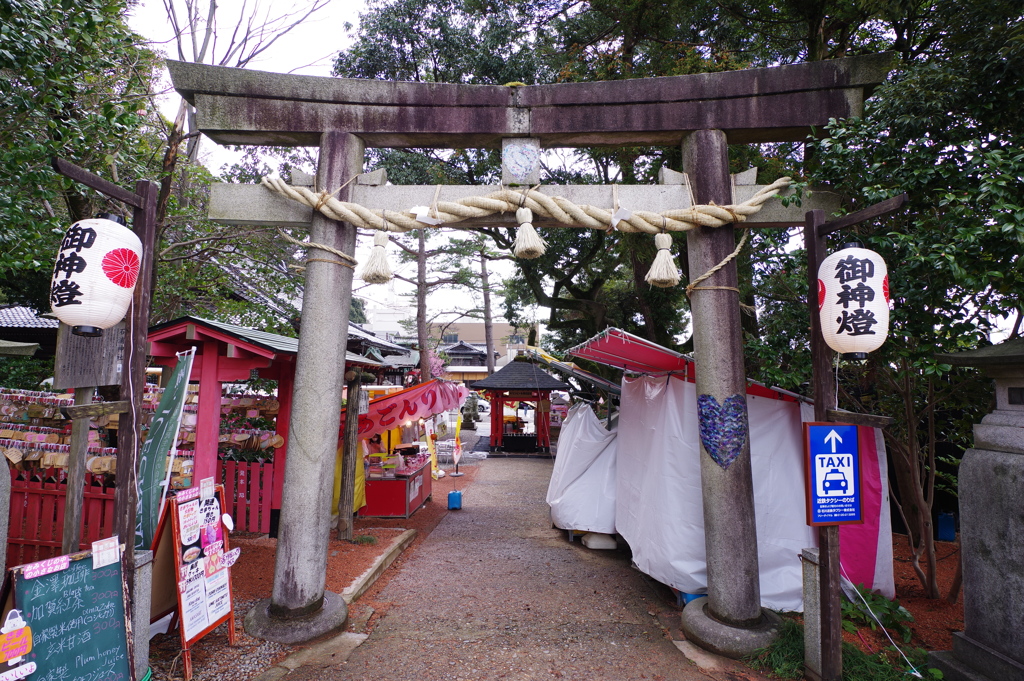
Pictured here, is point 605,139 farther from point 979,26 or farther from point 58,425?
point 58,425

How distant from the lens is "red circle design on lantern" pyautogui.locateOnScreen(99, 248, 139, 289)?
3111 mm

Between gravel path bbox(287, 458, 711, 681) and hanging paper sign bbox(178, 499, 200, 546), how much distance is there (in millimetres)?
1300

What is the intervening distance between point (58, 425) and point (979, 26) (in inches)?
438

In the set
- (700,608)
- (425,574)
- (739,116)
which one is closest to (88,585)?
(425,574)

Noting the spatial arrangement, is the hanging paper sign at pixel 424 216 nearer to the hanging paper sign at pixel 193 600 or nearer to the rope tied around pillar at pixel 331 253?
the rope tied around pillar at pixel 331 253

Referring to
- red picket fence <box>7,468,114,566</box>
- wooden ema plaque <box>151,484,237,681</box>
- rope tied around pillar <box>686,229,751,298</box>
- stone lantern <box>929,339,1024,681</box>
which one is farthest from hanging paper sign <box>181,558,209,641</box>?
stone lantern <box>929,339,1024,681</box>

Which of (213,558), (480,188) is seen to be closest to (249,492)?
(213,558)

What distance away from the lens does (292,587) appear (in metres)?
4.36

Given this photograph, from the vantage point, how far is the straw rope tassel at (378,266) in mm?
4582

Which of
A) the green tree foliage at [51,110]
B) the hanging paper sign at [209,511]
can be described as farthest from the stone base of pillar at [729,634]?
the green tree foliage at [51,110]

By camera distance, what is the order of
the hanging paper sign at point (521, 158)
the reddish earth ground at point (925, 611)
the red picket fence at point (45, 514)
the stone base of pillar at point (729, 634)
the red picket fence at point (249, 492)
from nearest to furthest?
the stone base of pillar at point (729, 634) → the reddish earth ground at point (925, 611) → the hanging paper sign at point (521, 158) → the red picket fence at point (45, 514) → the red picket fence at point (249, 492)

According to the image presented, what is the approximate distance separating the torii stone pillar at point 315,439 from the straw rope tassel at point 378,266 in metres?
0.28

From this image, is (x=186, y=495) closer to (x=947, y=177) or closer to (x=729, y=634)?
(x=729, y=634)

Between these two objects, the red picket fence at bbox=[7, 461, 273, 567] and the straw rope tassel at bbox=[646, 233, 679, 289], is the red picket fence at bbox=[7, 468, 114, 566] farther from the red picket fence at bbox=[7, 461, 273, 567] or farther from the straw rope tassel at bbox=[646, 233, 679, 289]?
the straw rope tassel at bbox=[646, 233, 679, 289]
